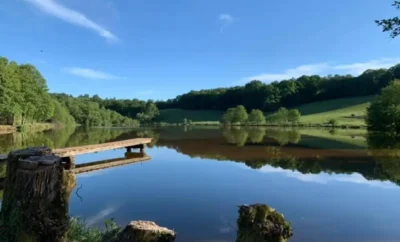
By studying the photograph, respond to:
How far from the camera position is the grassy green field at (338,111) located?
104 metres

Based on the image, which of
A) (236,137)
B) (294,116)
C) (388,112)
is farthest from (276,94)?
(236,137)

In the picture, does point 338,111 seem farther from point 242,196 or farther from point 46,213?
point 46,213

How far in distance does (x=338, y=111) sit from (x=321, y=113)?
18.6ft

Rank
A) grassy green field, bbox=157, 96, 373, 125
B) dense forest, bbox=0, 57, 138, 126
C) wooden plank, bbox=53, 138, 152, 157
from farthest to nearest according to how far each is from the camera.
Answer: grassy green field, bbox=157, 96, 373, 125 < dense forest, bbox=0, 57, 138, 126 < wooden plank, bbox=53, 138, 152, 157

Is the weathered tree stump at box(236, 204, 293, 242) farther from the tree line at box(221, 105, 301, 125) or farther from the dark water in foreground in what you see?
the tree line at box(221, 105, 301, 125)

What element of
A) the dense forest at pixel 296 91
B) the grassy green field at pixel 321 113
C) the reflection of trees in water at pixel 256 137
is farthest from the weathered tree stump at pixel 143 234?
the dense forest at pixel 296 91

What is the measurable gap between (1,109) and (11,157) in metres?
50.3

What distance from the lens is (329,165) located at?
19.1 metres

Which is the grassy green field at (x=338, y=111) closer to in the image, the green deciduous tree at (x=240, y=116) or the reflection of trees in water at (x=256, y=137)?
the green deciduous tree at (x=240, y=116)

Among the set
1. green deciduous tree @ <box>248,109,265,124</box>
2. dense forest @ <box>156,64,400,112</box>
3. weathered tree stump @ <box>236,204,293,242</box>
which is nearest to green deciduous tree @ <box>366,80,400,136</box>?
weathered tree stump @ <box>236,204,293,242</box>

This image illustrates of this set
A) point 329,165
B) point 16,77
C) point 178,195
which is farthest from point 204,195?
point 16,77

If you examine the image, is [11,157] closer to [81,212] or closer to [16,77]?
[81,212]

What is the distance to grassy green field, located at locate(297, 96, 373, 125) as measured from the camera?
10406 centimetres

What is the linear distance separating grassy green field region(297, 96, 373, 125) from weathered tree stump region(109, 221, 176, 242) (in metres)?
99.7
